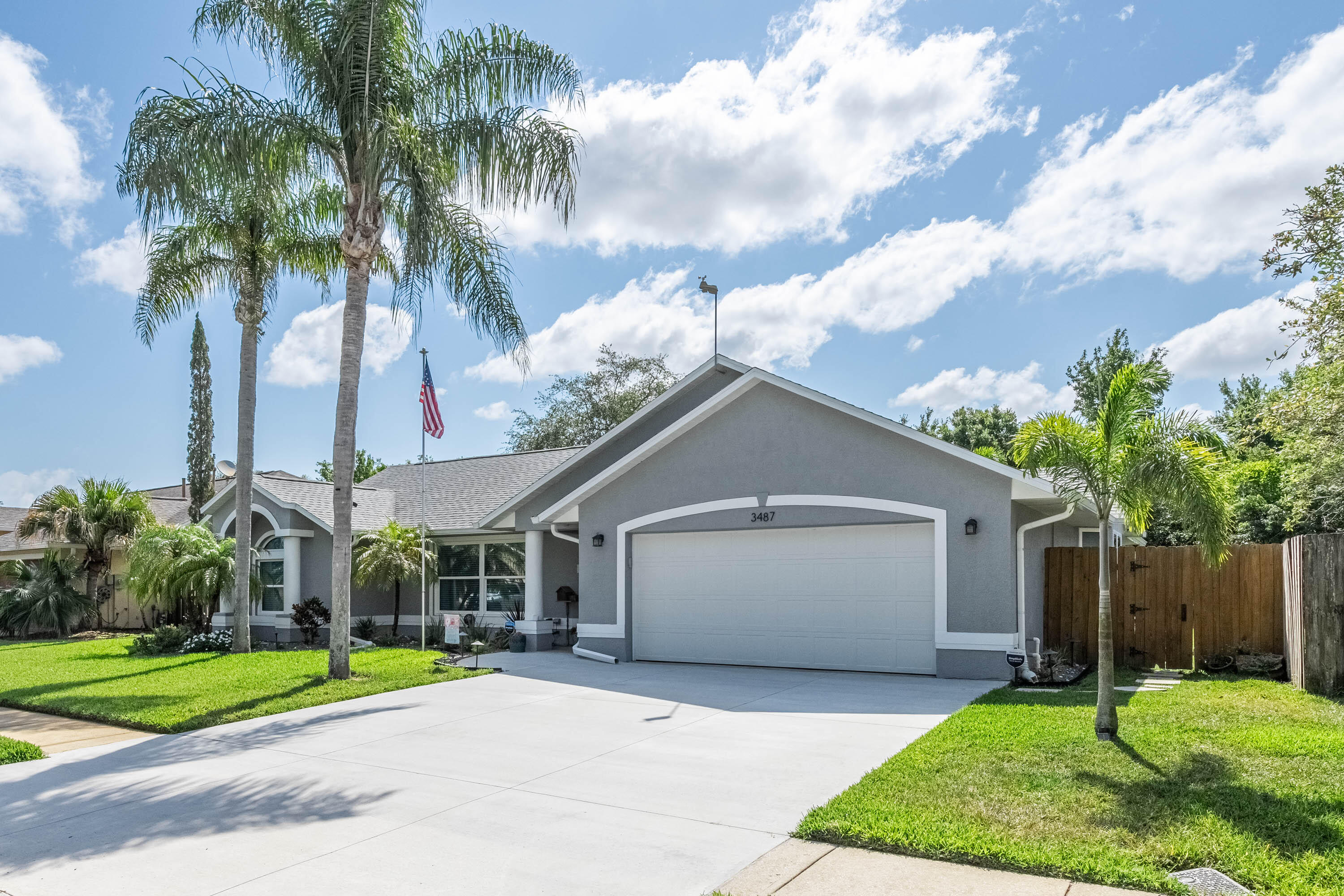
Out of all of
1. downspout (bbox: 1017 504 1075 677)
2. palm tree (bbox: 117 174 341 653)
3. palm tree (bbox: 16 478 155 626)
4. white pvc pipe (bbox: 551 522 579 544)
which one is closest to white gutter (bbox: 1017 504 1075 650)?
downspout (bbox: 1017 504 1075 677)

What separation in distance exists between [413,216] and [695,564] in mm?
7113

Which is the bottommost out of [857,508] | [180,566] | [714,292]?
[180,566]

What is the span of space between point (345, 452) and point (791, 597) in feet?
23.9

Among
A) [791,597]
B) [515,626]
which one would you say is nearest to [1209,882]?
[791,597]

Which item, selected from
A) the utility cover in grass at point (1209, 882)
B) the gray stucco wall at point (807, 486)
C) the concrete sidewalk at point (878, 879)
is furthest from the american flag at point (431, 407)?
the utility cover in grass at point (1209, 882)

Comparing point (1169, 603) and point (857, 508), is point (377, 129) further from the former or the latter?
point (1169, 603)

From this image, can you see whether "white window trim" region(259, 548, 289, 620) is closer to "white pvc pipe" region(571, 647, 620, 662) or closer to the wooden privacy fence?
"white pvc pipe" region(571, 647, 620, 662)

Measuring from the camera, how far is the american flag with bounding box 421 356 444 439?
57.9 feet

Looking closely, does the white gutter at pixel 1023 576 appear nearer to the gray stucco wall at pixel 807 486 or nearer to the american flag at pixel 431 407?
the gray stucco wall at pixel 807 486

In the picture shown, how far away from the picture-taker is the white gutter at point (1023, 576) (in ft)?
41.0

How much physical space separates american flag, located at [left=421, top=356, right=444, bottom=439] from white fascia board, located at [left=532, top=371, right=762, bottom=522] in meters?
2.59

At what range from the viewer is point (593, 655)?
16.0m

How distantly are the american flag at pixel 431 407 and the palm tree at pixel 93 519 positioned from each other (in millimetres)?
11792

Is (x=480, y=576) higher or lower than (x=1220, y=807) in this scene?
higher
